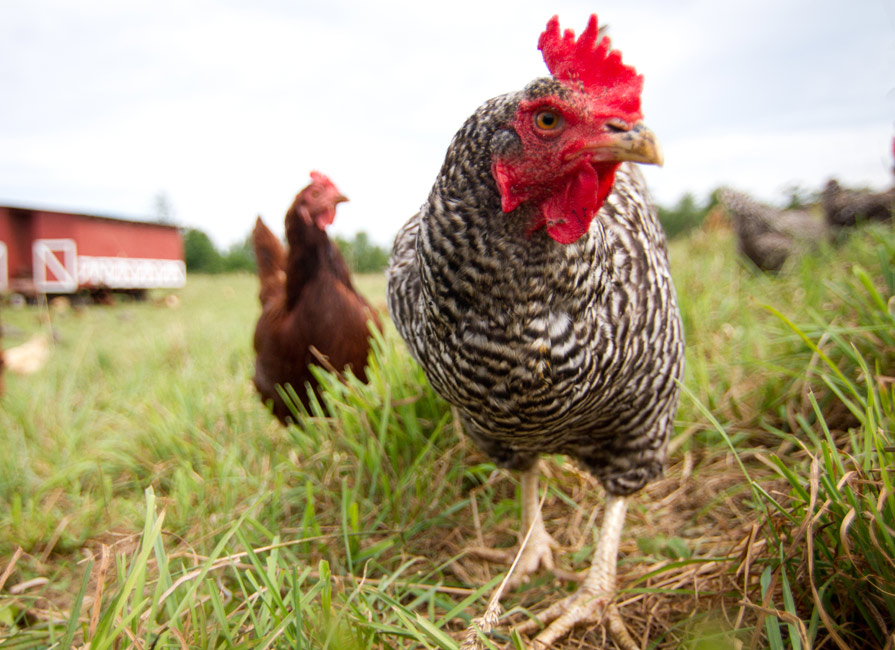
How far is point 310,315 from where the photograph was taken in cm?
329

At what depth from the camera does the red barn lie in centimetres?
Answer: 1284

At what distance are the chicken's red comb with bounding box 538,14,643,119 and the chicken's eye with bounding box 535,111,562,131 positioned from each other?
0.12 metres

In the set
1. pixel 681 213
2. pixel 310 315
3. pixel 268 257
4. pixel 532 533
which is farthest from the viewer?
pixel 681 213

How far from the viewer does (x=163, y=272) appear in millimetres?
15312

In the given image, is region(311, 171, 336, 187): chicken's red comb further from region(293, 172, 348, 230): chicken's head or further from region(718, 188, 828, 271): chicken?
region(718, 188, 828, 271): chicken

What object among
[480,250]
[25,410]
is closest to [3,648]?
[480,250]

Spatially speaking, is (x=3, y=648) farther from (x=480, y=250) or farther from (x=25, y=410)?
(x=25, y=410)

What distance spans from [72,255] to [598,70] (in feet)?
50.4

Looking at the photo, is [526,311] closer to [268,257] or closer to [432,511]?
[432,511]

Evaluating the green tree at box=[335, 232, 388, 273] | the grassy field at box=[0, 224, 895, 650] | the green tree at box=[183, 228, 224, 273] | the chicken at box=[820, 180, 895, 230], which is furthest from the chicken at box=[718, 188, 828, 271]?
the green tree at box=[183, 228, 224, 273]

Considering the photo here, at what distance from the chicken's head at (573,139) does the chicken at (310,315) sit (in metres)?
1.91

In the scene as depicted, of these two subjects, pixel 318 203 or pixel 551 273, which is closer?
pixel 551 273

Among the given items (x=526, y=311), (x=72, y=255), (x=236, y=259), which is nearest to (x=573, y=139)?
(x=526, y=311)

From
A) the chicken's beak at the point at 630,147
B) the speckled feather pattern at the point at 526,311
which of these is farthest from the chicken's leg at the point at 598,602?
the chicken's beak at the point at 630,147
